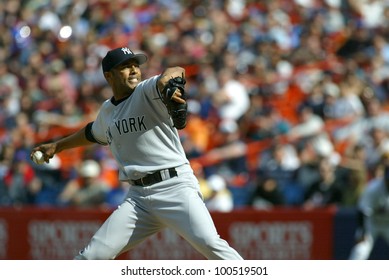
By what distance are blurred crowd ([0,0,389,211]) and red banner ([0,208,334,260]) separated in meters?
0.44

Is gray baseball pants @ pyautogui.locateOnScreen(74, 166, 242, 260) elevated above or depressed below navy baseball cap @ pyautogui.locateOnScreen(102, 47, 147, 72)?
below

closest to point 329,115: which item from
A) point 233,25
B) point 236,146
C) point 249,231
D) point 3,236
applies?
point 236,146

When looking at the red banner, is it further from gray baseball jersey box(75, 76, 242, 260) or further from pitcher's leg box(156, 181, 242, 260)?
pitcher's leg box(156, 181, 242, 260)

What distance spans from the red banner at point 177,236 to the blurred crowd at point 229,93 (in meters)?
0.44

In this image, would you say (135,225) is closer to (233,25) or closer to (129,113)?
(129,113)

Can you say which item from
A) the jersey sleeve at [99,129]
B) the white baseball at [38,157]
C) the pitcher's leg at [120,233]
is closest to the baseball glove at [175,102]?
the pitcher's leg at [120,233]

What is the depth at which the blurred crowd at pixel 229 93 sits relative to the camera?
12844mm

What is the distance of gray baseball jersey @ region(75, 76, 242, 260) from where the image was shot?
6770 millimetres

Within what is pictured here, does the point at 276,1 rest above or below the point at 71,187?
above

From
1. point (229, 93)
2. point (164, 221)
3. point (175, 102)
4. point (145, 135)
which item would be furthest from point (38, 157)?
point (229, 93)

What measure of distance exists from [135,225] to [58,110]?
8.89 meters

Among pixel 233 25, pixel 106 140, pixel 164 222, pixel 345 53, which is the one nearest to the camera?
pixel 164 222

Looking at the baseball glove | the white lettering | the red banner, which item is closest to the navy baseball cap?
the baseball glove

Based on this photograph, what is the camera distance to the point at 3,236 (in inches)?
517
